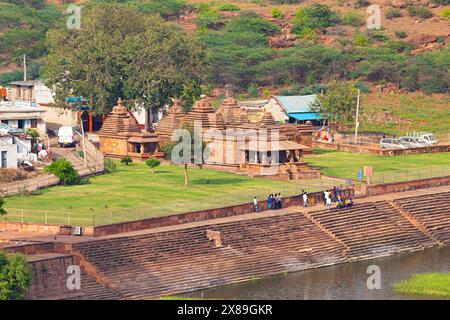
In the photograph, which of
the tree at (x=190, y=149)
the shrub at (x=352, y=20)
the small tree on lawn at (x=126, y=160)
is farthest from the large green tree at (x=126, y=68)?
the shrub at (x=352, y=20)

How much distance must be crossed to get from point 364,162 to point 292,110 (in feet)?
60.2

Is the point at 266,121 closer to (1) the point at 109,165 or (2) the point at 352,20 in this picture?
(1) the point at 109,165

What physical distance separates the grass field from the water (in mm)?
623

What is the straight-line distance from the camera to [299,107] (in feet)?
385

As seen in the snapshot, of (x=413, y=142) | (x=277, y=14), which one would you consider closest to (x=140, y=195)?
(x=413, y=142)

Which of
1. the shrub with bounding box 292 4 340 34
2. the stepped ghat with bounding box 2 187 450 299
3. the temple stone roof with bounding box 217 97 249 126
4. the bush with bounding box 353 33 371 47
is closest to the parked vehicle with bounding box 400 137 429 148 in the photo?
the temple stone roof with bounding box 217 97 249 126

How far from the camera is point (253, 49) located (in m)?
148

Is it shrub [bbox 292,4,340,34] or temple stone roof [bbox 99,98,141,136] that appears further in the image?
shrub [bbox 292,4,340,34]

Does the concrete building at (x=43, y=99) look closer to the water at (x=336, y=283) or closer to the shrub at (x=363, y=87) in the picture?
the shrub at (x=363, y=87)

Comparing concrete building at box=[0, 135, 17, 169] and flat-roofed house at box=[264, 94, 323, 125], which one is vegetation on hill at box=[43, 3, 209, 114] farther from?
concrete building at box=[0, 135, 17, 169]

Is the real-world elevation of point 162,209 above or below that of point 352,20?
below

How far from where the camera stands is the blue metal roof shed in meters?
116

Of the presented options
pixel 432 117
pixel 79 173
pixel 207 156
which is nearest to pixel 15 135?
pixel 79 173

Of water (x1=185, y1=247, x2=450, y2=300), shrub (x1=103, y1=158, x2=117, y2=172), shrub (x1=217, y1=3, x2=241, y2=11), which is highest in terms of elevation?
shrub (x1=217, y1=3, x2=241, y2=11)
